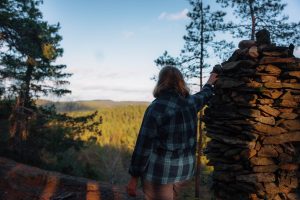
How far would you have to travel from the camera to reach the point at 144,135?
3326 mm

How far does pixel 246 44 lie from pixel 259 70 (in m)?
0.72

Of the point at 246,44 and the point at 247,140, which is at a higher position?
the point at 246,44

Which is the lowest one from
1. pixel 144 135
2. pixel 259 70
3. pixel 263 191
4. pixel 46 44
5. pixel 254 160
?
pixel 263 191

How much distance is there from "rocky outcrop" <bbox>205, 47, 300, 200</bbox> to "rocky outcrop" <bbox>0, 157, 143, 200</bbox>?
13.7 ft

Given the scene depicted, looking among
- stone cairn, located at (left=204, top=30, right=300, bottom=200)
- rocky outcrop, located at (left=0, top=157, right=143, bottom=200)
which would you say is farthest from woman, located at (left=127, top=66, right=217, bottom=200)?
rocky outcrop, located at (left=0, top=157, right=143, bottom=200)

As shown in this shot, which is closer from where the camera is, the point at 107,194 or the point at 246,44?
the point at 246,44

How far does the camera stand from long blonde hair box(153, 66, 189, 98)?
11.3ft

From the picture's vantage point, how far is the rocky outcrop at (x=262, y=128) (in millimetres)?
5668

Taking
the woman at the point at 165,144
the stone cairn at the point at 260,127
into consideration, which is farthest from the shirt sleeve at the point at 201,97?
the stone cairn at the point at 260,127

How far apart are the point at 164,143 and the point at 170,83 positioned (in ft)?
1.99

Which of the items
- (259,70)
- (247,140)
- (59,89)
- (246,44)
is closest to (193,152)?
(247,140)

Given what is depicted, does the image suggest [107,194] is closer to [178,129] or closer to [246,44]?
[246,44]

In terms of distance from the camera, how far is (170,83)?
3.44m

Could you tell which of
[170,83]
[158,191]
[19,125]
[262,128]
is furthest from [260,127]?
[19,125]
